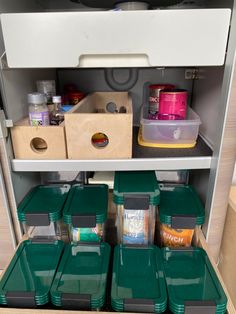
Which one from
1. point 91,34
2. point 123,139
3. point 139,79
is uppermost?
point 91,34

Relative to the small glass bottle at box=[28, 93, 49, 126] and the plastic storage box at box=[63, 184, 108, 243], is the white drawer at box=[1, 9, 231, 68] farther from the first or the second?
the plastic storage box at box=[63, 184, 108, 243]

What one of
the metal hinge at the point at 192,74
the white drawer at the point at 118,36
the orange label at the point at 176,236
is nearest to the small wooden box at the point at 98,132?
the white drawer at the point at 118,36

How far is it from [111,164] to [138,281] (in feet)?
0.93

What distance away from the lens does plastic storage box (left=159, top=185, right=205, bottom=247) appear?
66 centimetres

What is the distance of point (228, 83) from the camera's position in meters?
0.54

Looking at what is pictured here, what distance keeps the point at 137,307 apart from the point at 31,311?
8.8 inches

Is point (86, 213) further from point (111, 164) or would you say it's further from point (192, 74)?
point (192, 74)

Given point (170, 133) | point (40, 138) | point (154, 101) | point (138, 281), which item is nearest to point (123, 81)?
point (154, 101)

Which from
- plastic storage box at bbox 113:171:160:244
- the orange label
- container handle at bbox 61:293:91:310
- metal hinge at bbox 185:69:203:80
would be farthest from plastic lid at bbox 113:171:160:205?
metal hinge at bbox 185:69:203:80

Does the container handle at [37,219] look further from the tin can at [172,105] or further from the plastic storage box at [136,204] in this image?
the tin can at [172,105]

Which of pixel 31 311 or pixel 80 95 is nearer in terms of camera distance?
pixel 31 311

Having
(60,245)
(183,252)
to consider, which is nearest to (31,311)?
(60,245)

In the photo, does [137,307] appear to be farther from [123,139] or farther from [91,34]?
[91,34]

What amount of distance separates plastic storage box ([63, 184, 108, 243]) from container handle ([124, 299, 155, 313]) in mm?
215
